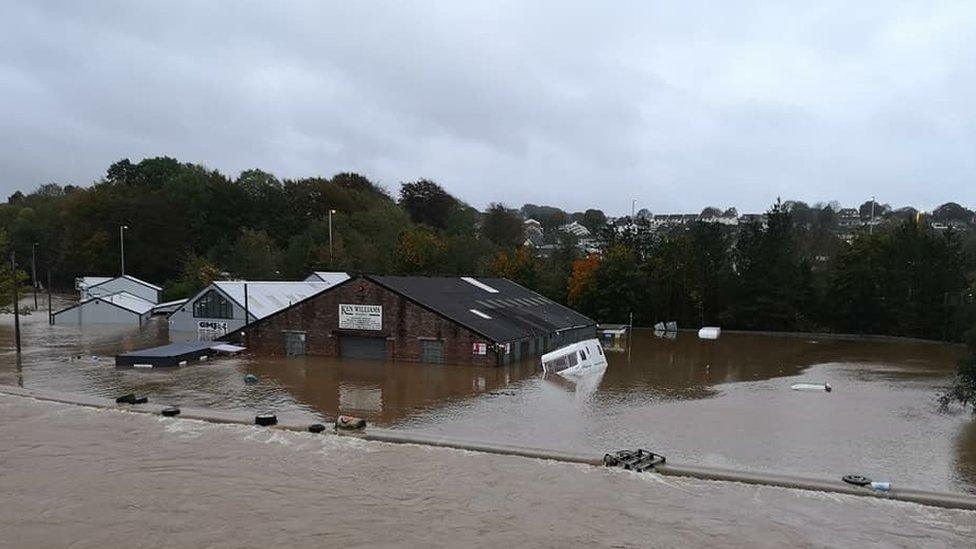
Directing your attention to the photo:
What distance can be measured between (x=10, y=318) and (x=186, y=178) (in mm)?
31921

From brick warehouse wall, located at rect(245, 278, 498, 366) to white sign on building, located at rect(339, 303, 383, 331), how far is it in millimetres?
185

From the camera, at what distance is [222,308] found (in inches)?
1489

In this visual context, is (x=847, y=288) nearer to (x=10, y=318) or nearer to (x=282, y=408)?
(x=282, y=408)

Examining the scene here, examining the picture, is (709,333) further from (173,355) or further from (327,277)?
(173,355)

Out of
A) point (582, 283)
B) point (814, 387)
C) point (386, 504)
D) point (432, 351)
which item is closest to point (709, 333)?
point (582, 283)

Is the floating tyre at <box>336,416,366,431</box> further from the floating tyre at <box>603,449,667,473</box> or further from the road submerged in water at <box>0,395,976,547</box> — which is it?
the floating tyre at <box>603,449,667,473</box>

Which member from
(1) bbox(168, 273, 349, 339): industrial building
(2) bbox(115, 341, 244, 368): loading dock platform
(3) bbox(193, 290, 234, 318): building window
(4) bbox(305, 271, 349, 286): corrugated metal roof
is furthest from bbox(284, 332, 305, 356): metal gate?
(4) bbox(305, 271, 349, 286): corrugated metal roof

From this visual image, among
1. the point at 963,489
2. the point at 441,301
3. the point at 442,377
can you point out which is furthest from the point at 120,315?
the point at 963,489

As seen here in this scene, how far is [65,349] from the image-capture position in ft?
106

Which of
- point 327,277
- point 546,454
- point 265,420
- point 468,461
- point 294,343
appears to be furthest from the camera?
point 327,277

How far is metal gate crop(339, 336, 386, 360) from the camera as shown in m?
29.3

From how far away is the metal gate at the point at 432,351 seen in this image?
28.2m

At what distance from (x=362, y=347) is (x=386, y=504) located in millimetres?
18163

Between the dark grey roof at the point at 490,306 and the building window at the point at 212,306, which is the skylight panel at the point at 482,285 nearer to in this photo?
the dark grey roof at the point at 490,306
